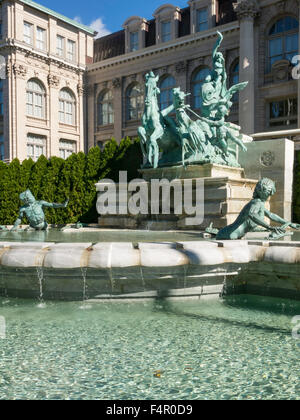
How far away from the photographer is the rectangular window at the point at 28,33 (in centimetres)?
3697

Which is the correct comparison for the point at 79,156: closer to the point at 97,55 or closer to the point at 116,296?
the point at 116,296

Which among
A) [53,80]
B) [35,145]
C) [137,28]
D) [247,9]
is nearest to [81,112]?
[53,80]

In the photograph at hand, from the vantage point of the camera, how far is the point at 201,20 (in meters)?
35.4

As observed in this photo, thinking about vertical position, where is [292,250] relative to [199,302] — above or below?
above

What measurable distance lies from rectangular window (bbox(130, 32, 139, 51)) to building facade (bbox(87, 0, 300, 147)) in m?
0.06

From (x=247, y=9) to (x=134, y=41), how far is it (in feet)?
45.7

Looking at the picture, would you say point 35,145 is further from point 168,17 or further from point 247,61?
point 247,61

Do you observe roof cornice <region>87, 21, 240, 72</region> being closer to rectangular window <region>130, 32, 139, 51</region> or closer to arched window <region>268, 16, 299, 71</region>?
rectangular window <region>130, 32, 139, 51</region>

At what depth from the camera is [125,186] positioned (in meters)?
12.8

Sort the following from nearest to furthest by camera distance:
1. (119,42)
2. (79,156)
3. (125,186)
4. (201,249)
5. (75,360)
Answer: (75,360), (201,249), (125,186), (79,156), (119,42)

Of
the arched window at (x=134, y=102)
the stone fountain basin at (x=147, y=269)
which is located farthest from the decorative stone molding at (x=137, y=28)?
the stone fountain basin at (x=147, y=269)

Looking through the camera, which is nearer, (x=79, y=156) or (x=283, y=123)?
(x=79, y=156)
